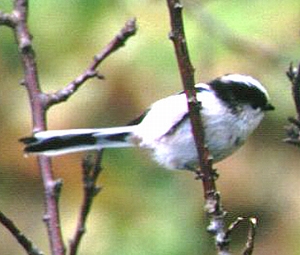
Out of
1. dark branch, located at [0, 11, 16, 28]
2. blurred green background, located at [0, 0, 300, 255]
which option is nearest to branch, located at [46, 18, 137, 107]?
dark branch, located at [0, 11, 16, 28]

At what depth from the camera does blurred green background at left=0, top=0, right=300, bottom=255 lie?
308 centimetres

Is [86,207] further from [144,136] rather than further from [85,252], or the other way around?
[85,252]

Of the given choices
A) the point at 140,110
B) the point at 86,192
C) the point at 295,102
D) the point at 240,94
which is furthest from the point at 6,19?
the point at 140,110

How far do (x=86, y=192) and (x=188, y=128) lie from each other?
0.59m

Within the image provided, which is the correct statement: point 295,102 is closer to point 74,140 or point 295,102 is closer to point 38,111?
point 38,111

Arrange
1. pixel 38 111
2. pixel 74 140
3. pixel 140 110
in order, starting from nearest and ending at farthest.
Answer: pixel 38 111 → pixel 74 140 → pixel 140 110

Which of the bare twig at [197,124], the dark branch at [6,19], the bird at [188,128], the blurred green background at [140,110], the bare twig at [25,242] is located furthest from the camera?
the blurred green background at [140,110]

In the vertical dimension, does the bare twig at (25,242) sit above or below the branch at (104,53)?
below

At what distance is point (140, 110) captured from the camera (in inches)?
137

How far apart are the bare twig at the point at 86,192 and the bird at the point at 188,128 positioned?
1.46 ft

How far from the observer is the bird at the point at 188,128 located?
2.07 meters

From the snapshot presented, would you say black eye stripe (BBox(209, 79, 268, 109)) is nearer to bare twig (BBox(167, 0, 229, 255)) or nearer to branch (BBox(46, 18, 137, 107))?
branch (BBox(46, 18, 137, 107))

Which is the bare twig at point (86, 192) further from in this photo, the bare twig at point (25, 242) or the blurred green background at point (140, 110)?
the blurred green background at point (140, 110)

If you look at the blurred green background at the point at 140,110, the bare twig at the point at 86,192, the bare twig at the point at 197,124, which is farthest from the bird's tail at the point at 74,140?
the blurred green background at the point at 140,110
